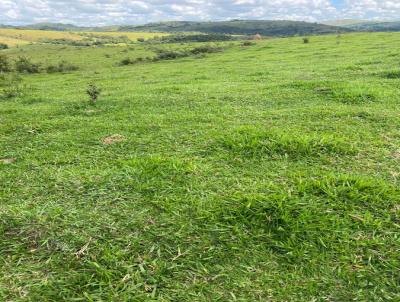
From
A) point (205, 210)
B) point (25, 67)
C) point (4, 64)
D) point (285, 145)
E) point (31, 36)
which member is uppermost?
point (31, 36)

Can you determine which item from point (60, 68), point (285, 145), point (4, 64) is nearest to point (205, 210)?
point (285, 145)

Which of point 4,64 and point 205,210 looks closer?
point 205,210

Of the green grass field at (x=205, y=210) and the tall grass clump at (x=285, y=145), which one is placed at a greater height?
the tall grass clump at (x=285, y=145)

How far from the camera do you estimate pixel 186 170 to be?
5172 mm

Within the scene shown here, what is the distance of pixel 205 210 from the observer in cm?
422

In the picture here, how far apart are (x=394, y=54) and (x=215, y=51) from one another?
31.0 m

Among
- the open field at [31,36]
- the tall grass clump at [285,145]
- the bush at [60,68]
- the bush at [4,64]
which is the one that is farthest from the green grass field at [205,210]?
the open field at [31,36]

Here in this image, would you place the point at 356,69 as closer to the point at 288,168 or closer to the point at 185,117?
the point at 185,117

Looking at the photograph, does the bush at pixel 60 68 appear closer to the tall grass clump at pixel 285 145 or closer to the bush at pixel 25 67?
the bush at pixel 25 67

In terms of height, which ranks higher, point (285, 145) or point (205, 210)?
point (285, 145)

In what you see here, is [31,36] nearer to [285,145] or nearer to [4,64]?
[4,64]

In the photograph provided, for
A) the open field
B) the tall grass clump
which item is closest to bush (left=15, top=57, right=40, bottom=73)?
the tall grass clump

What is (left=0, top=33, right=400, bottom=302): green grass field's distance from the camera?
129 inches

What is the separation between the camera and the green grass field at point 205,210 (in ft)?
10.8
